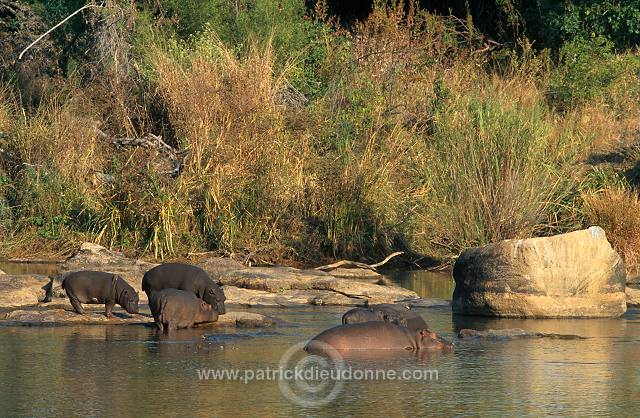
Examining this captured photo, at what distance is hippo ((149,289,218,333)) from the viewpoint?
1048 centimetres

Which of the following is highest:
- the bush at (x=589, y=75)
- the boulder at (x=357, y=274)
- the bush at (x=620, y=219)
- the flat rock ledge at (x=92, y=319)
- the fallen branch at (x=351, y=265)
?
the bush at (x=589, y=75)

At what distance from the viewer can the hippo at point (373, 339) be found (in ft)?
30.8

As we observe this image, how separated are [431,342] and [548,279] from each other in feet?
8.00

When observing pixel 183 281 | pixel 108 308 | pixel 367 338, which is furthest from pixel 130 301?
pixel 367 338

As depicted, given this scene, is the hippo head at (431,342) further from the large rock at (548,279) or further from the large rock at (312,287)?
the large rock at (312,287)

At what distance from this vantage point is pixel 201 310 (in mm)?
10695

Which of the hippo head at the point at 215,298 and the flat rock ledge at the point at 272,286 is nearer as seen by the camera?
the hippo head at the point at 215,298

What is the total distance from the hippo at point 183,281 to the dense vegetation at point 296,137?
5.21 m

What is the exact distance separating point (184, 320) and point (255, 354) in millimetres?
1485

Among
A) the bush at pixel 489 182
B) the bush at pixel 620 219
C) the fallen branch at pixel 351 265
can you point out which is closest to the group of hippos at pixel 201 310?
the fallen branch at pixel 351 265

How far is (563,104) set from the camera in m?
22.5

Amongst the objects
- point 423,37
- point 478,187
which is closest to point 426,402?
point 478,187

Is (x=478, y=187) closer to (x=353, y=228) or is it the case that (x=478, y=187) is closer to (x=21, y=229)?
(x=353, y=228)

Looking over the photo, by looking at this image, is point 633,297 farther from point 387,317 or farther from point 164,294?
point 164,294
